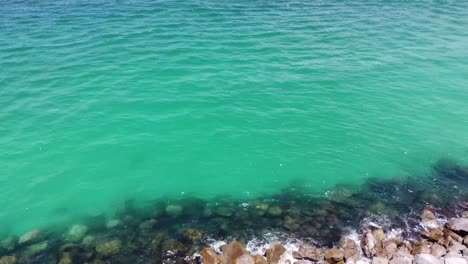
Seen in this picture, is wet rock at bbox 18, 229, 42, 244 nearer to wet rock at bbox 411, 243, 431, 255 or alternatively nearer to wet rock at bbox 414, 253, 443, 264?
wet rock at bbox 414, 253, 443, 264

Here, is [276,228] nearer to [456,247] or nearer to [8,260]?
[456,247]

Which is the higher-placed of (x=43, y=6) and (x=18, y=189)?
(x=43, y=6)

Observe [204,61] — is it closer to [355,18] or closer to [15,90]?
[15,90]

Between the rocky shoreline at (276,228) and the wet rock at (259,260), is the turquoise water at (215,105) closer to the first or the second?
the rocky shoreline at (276,228)

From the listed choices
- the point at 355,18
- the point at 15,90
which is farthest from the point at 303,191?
the point at 355,18

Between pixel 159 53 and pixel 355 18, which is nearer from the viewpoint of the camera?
pixel 159 53

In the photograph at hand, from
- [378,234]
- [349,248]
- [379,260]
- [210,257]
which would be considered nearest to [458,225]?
[378,234]
